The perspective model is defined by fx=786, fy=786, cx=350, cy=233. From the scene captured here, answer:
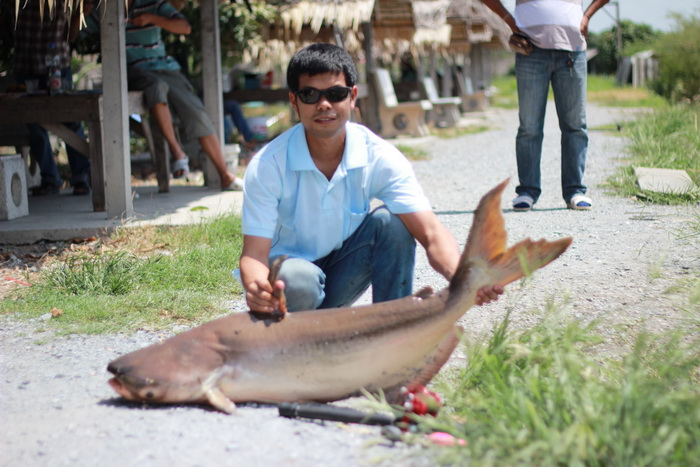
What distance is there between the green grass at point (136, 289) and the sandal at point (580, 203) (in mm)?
2697

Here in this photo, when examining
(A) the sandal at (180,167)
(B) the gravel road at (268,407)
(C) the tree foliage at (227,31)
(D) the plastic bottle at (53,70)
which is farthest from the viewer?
(C) the tree foliage at (227,31)

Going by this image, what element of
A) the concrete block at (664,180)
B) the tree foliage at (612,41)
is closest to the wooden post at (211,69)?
the concrete block at (664,180)

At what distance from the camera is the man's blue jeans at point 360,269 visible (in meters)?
3.06

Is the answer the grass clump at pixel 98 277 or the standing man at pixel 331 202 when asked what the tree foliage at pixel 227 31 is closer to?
the grass clump at pixel 98 277

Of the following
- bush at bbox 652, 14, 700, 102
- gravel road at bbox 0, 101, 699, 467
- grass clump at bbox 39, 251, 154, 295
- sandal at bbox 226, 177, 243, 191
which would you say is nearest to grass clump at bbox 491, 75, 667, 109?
bush at bbox 652, 14, 700, 102

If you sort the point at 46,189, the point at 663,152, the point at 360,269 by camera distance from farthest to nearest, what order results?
the point at 663,152 < the point at 46,189 < the point at 360,269

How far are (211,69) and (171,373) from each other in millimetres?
5781

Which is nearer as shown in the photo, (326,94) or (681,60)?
(326,94)

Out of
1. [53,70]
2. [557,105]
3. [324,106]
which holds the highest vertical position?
[53,70]

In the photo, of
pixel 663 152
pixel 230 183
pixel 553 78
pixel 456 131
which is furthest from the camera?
pixel 456 131

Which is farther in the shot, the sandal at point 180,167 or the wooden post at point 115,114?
the sandal at point 180,167

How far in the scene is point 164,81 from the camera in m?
7.20

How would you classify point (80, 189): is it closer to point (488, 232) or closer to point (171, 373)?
point (171, 373)

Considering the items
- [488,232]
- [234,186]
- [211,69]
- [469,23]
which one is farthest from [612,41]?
[488,232]
